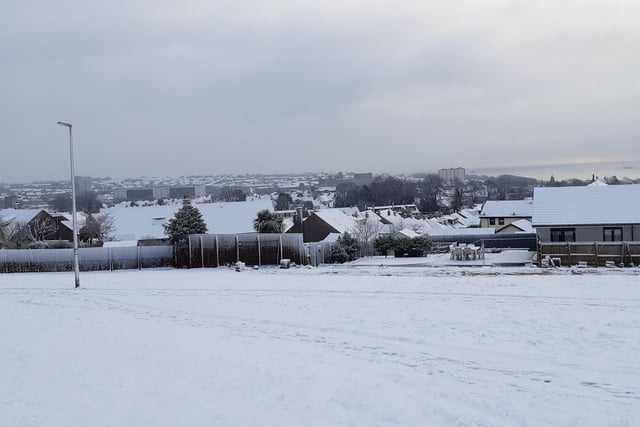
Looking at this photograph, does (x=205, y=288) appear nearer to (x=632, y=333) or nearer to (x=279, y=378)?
(x=279, y=378)

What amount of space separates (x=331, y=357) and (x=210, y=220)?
5293 centimetres

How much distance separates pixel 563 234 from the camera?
34969mm

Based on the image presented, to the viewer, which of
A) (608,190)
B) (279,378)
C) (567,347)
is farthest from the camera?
(608,190)

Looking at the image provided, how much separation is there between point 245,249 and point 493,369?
24802 mm

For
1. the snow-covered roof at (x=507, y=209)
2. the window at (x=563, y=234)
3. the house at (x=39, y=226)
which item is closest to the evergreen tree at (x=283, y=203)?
the snow-covered roof at (x=507, y=209)

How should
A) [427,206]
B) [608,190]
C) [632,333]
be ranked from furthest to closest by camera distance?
[427,206]
[608,190]
[632,333]

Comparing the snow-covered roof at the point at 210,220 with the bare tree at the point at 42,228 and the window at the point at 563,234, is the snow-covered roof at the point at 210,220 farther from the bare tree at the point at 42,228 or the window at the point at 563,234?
the window at the point at 563,234

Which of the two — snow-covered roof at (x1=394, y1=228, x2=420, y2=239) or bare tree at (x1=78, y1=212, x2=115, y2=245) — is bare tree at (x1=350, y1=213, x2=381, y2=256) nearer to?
snow-covered roof at (x1=394, y1=228, x2=420, y2=239)

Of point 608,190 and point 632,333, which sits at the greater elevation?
point 608,190

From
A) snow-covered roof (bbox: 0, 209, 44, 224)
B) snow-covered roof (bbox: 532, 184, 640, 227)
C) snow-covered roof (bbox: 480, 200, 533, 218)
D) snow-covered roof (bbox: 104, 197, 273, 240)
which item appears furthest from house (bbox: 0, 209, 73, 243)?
snow-covered roof (bbox: 480, 200, 533, 218)

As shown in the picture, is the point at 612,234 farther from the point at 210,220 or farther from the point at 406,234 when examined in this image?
the point at 210,220

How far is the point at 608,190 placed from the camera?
3650 centimetres

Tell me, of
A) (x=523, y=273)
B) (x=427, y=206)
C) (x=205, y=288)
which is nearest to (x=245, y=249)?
(x=205, y=288)

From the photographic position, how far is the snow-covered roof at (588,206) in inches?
1332
